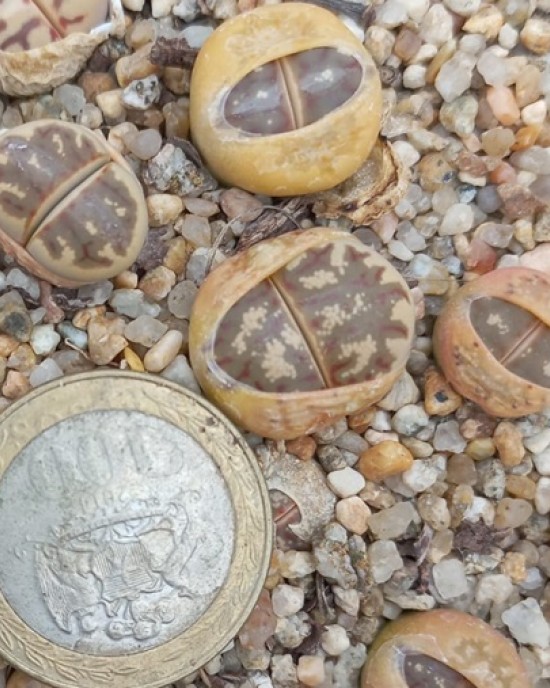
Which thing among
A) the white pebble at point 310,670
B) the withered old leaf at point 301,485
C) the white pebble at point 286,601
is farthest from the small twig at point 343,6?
the white pebble at point 310,670

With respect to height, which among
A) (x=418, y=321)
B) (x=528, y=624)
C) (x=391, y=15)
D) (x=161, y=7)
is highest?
(x=161, y=7)

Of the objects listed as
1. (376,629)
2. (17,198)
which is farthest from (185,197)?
(376,629)

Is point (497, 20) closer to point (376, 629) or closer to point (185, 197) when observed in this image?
point (185, 197)

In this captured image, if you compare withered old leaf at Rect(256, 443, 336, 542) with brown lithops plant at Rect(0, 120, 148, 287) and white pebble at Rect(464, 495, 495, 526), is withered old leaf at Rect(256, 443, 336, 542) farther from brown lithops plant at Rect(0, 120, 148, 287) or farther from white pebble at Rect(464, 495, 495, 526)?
brown lithops plant at Rect(0, 120, 148, 287)

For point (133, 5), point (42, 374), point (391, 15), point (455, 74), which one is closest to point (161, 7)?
point (133, 5)

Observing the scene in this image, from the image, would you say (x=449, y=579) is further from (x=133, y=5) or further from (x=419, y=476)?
(x=133, y=5)

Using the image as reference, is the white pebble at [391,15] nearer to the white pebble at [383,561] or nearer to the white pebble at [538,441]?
the white pebble at [538,441]
